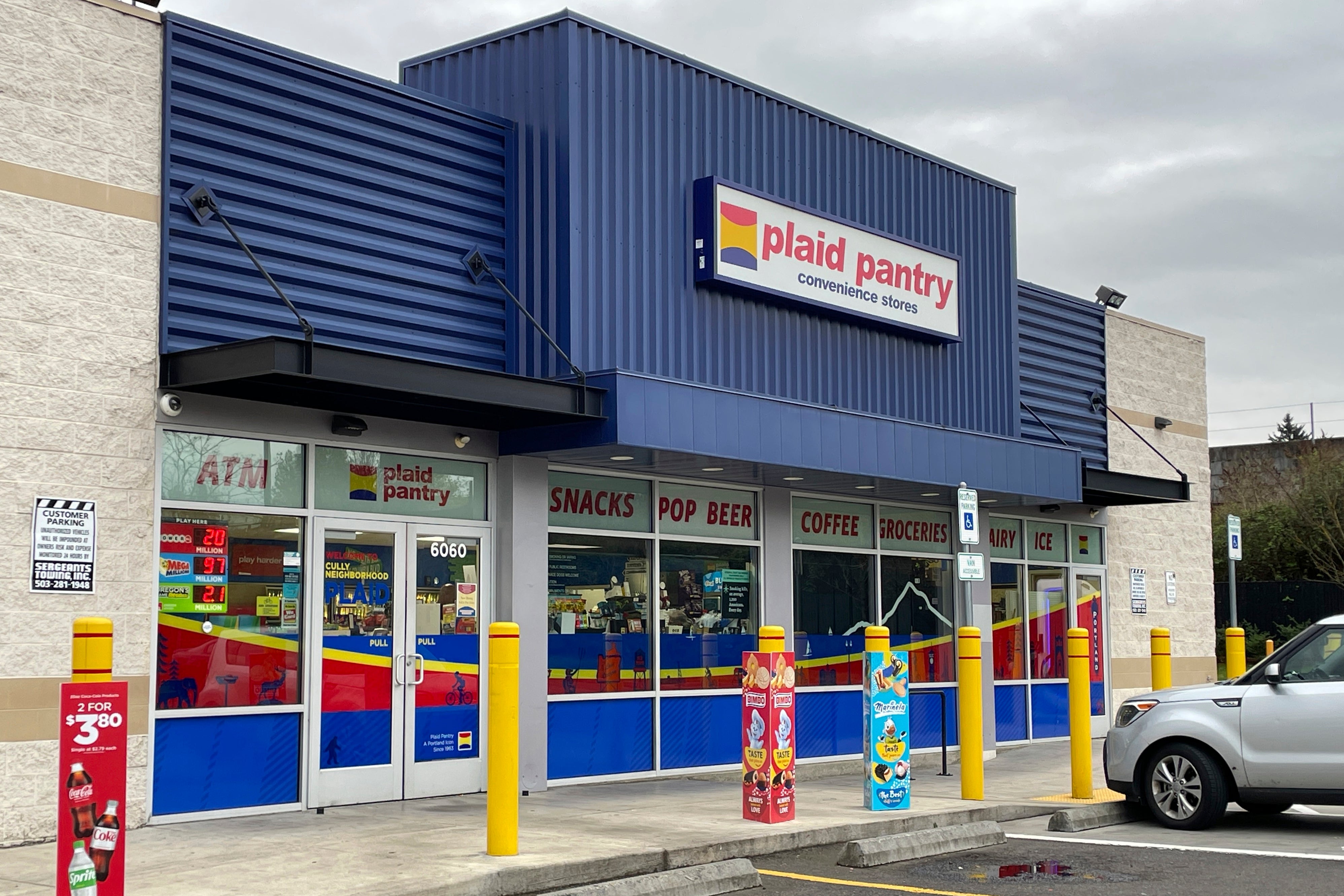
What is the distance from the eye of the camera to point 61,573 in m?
10.1

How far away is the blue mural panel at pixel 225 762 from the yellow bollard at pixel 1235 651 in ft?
32.5

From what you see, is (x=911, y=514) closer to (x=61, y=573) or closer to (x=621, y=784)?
(x=621, y=784)

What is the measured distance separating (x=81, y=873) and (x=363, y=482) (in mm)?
5766

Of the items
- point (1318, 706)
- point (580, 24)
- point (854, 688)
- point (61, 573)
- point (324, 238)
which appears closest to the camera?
point (61, 573)

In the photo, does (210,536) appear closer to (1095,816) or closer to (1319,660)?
(1095,816)

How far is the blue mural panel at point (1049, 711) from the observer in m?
19.6

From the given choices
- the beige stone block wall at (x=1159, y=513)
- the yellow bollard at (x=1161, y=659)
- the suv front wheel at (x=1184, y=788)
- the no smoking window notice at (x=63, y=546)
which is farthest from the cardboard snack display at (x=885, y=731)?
the beige stone block wall at (x=1159, y=513)

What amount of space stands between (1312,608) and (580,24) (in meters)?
27.5

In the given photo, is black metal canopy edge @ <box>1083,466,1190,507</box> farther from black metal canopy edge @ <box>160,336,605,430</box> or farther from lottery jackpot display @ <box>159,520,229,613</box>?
lottery jackpot display @ <box>159,520,229,613</box>

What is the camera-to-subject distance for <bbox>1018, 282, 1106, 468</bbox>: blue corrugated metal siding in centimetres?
1998

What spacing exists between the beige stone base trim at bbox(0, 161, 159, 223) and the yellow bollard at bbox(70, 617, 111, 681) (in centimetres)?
453

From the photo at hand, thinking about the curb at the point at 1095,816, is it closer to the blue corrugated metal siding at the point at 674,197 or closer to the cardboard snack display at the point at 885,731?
the cardboard snack display at the point at 885,731

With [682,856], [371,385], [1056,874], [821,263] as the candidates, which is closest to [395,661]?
[371,385]

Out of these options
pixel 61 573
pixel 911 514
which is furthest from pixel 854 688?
pixel 61 573
